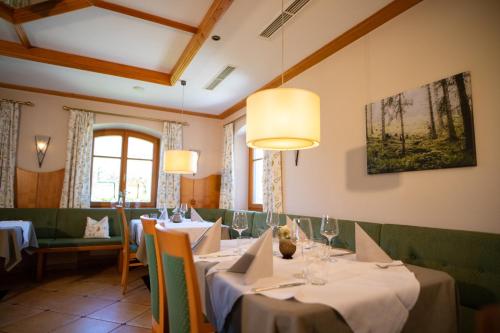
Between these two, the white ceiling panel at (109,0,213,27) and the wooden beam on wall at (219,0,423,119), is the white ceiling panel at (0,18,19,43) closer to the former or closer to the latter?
the white ceiling panel at (109,0,213,27)

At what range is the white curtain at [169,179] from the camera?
528 cm

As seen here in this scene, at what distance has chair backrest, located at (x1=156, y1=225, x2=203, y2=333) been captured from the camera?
3.54 ft

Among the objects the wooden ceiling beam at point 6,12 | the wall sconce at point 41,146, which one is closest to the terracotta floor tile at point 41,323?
the wall sconce at point 41,146

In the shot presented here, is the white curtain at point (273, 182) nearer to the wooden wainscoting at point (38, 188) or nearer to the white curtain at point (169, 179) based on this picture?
the white curtain at point (169, 179)

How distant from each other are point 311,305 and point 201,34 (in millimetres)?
2917

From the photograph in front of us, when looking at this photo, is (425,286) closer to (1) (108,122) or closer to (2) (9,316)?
(2) (9,316)

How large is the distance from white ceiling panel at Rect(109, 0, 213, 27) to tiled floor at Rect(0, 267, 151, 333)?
294 centimetres

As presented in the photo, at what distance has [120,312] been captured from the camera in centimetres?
271

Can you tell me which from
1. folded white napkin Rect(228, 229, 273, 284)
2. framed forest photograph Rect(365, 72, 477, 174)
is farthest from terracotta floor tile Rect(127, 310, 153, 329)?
framed forest photograph Rect(365, 72, 477, 174)

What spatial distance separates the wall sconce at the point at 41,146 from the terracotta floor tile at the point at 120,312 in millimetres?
3002

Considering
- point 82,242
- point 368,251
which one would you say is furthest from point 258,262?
point 82,242

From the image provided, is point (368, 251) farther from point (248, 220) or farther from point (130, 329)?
point (248, 220)

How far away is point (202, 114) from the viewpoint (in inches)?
230

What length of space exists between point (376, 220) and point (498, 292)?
3.43 ft
